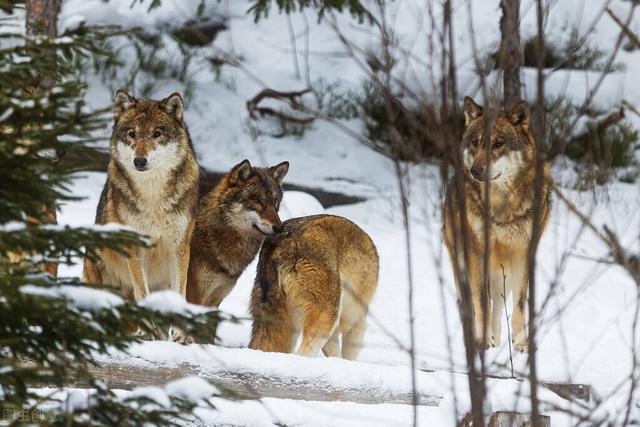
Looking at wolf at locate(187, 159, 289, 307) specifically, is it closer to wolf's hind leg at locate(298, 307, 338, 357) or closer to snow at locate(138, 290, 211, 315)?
wolf's hind leg at locate(298, 307, 338, 357)

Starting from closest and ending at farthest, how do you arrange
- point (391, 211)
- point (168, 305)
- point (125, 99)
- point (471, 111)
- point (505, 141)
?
point (168, 305), point (125, 99), point (505, 141), point (471, 111), point (391, 211)

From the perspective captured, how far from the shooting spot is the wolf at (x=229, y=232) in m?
7.84

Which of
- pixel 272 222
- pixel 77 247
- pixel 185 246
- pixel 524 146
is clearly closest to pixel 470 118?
pixel 524 146

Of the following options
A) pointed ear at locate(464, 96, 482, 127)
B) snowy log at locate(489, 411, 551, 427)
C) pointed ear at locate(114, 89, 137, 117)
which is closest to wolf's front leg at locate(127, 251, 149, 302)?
pointed ear at locate(114, 89, 137, 117)

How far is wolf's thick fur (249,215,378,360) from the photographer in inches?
263

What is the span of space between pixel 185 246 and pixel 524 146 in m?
2.66

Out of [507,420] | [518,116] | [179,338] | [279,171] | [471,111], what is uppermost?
[471,111]

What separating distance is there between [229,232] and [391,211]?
13.8ft

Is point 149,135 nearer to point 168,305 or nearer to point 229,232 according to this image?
point 229,232

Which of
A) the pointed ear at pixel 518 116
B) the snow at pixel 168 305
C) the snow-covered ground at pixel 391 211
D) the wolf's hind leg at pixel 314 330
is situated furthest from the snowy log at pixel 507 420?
the pointed ear at pixel 518 116

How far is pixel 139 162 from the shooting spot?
7.50 m

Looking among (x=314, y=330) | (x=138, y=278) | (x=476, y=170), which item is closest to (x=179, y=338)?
(x=138, y=278)

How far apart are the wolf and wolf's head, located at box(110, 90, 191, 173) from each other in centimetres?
46

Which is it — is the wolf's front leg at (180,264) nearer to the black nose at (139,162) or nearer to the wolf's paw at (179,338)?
the wolf's paw at (179,338)
